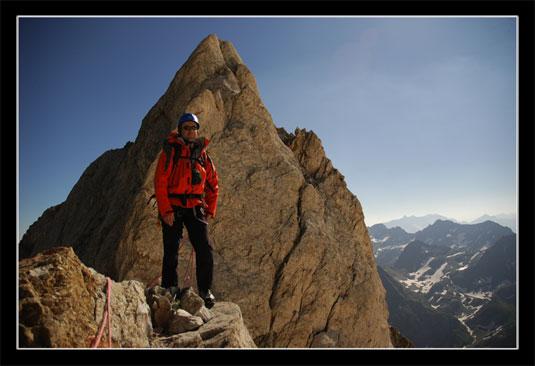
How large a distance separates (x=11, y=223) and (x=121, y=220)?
11172mm

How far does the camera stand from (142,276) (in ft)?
48.1

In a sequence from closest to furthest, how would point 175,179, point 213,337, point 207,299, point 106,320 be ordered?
1. point 106,320
2. point 213,337
3. point 175,179
4. point 207,299

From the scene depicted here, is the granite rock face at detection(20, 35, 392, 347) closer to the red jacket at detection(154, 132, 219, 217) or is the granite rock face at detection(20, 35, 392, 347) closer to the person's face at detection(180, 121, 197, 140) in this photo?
the red jacket at detection(154, 132, 219, 217)

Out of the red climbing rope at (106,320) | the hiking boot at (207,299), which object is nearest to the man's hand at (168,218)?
the hiking boot at (207,299)

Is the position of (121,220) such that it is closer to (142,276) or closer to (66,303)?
(142,276)

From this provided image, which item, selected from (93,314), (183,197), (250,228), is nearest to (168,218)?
(183,197)

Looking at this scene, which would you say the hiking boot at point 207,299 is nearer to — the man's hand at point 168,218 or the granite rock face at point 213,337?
the granite rock face at point 213,337

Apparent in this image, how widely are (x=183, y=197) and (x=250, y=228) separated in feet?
27.7

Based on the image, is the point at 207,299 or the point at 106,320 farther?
the point at 207,299

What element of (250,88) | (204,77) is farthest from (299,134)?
(204,77)

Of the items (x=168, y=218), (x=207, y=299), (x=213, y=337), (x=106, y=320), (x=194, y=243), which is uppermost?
(x=168, y=218)

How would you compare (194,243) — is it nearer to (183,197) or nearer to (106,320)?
(183,197)

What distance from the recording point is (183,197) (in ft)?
28.5

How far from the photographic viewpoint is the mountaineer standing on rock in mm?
8641
